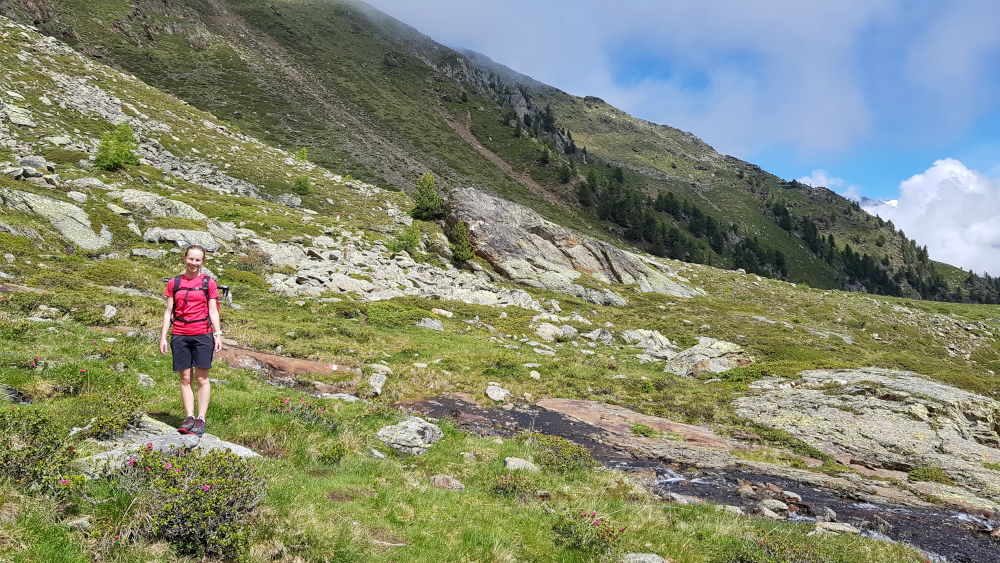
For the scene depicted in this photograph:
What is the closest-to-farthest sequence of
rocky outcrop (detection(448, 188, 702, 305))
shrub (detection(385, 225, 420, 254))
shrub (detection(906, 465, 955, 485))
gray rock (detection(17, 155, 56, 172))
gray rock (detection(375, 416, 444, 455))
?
gray rock (detection(375, 416, 444, 455)), shrub (detection(906, 465, 955, 485)), gray rock (detection(17, 155, 56, 172)), shrub (detection(385, 225, 420, 254)), rocky outcrop (detection(448, 188, 702, 305))

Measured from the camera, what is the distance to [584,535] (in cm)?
724

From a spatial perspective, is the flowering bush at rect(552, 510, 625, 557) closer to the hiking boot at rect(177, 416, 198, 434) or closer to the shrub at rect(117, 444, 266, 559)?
the shrub at rect(117, 444, 266, 559)

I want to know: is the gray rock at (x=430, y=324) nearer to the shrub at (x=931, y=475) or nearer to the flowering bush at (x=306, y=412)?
the flowering bush at (x=306, y=412)

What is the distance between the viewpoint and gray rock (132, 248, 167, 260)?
1130 inches

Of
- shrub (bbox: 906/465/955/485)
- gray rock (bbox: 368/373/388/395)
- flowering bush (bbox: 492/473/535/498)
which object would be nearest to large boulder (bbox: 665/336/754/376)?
shrub (bbox: 906/465/955/485)

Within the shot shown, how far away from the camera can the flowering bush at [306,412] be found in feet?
35.7

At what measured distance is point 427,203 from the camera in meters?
60.9

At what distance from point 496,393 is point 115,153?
47409 mm

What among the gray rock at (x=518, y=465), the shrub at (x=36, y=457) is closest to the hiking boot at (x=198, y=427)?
the shrub at (x=36, y=457)

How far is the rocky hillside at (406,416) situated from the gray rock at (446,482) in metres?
0.13

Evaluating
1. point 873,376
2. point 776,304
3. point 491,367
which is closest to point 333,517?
point 491,367

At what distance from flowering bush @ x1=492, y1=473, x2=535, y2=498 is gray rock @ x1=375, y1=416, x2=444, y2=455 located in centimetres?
261

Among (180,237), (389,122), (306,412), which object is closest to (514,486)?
(306,412)

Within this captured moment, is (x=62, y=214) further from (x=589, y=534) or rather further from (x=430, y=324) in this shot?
(x=589, y=534)
